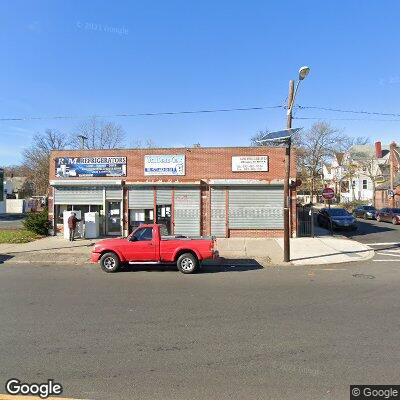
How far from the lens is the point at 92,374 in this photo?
445 centimetres

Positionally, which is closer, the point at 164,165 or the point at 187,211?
the point at 187,211

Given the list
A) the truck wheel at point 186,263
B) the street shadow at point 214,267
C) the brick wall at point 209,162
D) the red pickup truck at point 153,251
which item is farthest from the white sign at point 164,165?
the truck wheel at point 186,263

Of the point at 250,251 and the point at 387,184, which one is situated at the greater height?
the point at 387,184

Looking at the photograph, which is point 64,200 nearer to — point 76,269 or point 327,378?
point 76,269

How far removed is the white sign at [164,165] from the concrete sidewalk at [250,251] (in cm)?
→ 496

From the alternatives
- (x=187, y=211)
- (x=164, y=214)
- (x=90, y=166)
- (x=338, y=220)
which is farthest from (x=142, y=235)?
(x=338, y=220)

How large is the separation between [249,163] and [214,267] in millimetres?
9578

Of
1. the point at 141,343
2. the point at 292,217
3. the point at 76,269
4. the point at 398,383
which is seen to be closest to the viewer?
the point at 398,383

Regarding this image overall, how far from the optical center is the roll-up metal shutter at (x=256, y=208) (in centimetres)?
2070

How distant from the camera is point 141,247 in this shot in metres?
11.8

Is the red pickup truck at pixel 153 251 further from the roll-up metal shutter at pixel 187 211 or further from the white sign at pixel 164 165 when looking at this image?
the white sign at pixel 164 165

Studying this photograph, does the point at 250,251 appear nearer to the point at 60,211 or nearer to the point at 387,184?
the point at 60,211

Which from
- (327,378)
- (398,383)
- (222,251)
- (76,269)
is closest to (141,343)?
(327,378)

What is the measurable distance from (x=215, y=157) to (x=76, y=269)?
11.1 metres
